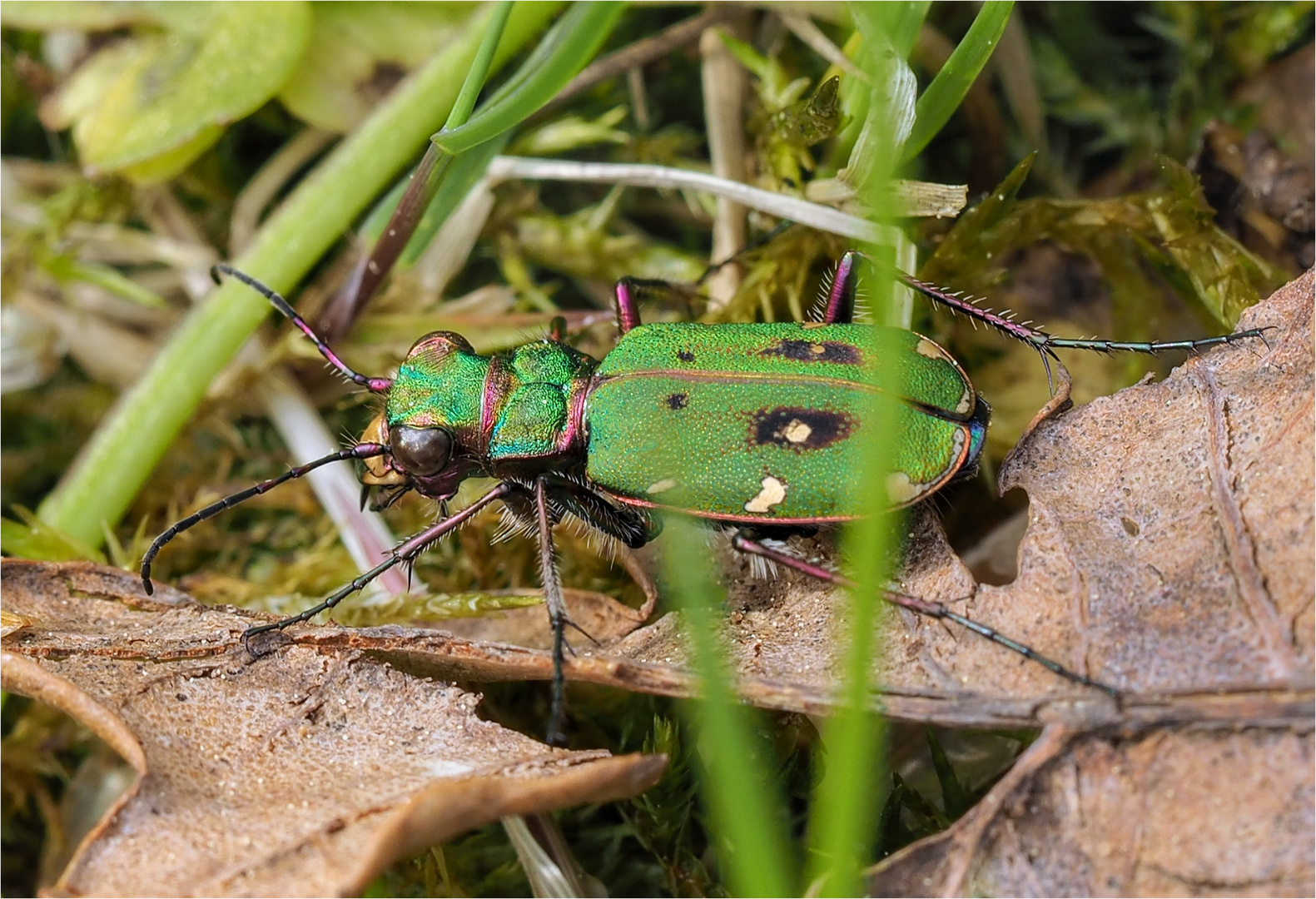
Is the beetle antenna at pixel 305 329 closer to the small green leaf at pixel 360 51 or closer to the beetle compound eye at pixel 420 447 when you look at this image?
the beetle compound eye at pixel 420 447

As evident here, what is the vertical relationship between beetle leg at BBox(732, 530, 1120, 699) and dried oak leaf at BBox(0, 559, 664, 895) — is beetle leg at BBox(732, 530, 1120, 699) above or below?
above

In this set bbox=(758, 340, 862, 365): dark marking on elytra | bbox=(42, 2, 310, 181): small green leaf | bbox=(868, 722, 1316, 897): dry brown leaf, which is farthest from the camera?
bbox=(42, 2, 310, 181): small green leaf

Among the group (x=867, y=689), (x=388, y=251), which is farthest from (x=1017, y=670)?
(x=388, y=251)

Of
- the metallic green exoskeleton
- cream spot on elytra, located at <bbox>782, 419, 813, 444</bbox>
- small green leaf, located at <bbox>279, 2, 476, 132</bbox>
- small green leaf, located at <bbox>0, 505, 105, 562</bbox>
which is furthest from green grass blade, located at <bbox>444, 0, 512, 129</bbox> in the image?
small green leaf, located at <bbox>0, 505, 105, 562</bbox>

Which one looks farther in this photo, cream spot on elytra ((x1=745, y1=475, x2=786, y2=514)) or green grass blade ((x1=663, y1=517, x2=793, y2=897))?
cream spot on elytra ((x1=745, y1=475, x2=786, y2=514))

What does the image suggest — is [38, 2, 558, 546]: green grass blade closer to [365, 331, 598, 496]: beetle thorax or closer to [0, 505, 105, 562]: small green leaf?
[0, 505, 105, 562]: small green leaf

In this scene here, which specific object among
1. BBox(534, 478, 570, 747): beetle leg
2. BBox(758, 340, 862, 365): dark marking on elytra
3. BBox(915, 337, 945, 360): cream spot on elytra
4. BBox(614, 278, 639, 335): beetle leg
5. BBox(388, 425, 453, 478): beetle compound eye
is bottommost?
BBox(534, 478, 570, 747): beetle leg

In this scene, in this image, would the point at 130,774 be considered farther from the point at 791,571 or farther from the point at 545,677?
the point at 791,571

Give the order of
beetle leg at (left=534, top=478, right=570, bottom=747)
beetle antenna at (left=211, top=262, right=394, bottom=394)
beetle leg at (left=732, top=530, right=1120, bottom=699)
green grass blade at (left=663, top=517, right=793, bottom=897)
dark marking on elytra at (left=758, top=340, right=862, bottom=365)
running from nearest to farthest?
Answer: 1. green grass blade at (left=663, top=517, right=793, bottom=897)
2. beetle leg at (left=732, top=530, right=1120, bottom=699)
3. beetle leg at (left=534, top=478, right=570, bottom=747)
4. dark marking on elytra at (left=758, top=340, right=862, bottom=365)
5. beetle antenna at (left=211, top=262, right=394, bottom=394)
